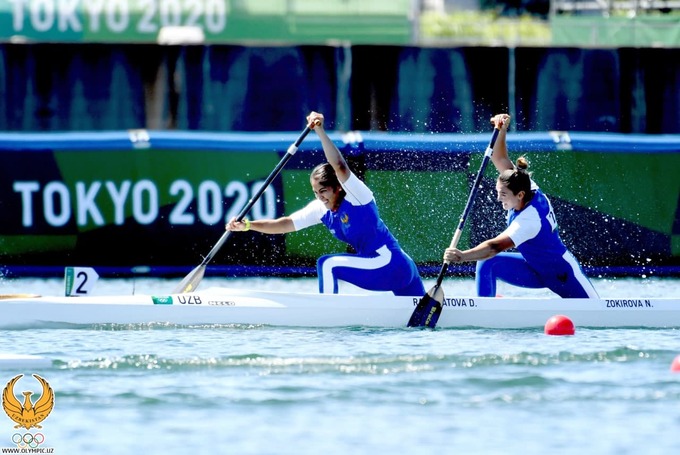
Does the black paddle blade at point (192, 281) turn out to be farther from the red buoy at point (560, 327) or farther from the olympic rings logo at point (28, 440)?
the olympic rings logo at point (28, 440)

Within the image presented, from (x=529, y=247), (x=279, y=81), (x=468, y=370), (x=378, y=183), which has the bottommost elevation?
(x=468, y=370)

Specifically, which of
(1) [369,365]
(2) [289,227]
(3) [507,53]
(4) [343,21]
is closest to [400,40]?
(4) [343,21]

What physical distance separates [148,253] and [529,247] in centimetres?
426

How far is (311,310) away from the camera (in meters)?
11.1

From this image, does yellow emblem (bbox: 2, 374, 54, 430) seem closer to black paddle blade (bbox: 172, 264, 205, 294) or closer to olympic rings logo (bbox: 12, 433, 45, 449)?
olympic rings logo (bbox: 12, 433, 45, 449)

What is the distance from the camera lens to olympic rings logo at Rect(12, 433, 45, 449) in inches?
303

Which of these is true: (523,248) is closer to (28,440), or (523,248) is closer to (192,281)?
(192,281)

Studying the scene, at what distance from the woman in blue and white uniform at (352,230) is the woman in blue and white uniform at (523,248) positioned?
1.83 ft

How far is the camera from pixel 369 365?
948cm

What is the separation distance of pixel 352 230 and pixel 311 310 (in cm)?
65

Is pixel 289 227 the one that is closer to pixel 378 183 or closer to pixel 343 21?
pixel 378 183

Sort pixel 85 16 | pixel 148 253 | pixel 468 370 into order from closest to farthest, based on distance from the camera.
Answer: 1. pixel 468 370
2. pixel 148 253
3. pixel 85 16

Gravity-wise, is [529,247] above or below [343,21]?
below

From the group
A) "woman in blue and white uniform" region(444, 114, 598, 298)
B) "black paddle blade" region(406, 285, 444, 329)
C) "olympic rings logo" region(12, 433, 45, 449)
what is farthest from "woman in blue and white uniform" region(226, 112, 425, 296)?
"olympic rings logo" region(12, 433, 45, 449)
